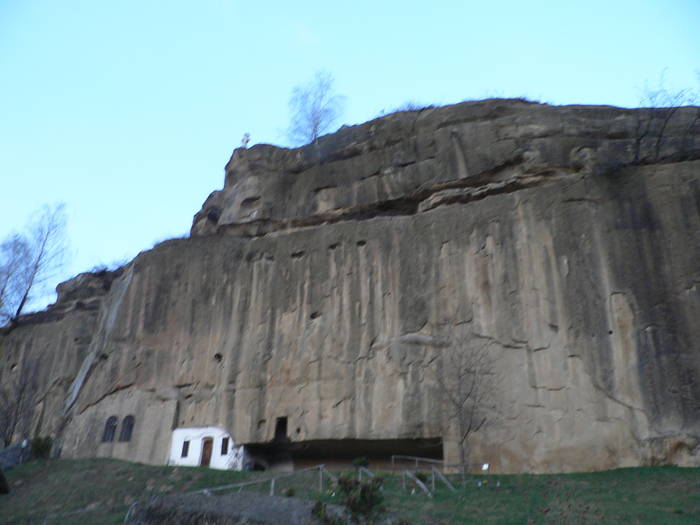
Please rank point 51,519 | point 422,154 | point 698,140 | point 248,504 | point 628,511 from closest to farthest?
1. point 248,504
2. point 628,511
3. point 51,519
4. point 698,140
5. point 422,154

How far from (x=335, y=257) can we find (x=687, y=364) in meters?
14.8

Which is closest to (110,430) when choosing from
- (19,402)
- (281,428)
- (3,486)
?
(3,486)

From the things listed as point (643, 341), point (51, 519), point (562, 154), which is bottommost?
point (51, 519)

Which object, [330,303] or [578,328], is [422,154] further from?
[578,328]

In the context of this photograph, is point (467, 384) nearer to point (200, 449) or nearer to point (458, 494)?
point (458, 494)

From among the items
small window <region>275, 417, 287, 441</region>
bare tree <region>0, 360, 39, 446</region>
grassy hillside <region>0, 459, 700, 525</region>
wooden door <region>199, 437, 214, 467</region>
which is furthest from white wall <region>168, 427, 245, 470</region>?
bare tree <region>0, 360, 39, 446</region>

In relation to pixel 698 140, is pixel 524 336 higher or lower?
lower

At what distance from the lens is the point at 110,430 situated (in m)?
33.2

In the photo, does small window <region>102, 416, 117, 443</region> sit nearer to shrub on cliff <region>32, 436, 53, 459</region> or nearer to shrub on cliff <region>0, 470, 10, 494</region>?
shrub on cliff <region>32, 436, 53, 459</region>

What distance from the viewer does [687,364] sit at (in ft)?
80.1

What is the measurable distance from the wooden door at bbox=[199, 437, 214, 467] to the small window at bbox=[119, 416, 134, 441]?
152 inches

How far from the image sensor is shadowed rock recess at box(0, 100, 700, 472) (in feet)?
83.9

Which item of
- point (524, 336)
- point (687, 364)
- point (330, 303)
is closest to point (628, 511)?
point (687, 364)

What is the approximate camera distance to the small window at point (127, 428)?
32.7 metres
